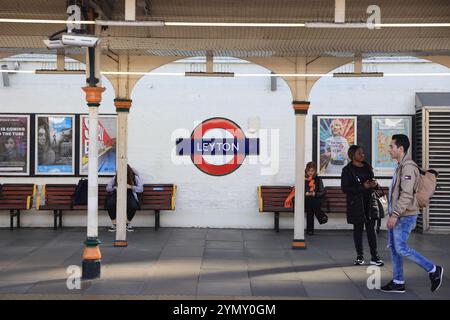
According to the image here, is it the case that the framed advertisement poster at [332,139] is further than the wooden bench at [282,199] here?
Yes

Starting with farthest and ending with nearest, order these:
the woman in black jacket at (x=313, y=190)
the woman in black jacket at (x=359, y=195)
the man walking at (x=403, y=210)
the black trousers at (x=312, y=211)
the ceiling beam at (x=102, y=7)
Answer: the woman in black jacket at (x=313, y=190)
the black trousers at (x=312, y=211)
the woman in black jacket at (x=359, y=195)
the ceiling beam at (x=102, y=7)
the man walking at (x=403, y=210)

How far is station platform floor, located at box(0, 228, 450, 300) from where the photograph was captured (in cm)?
669

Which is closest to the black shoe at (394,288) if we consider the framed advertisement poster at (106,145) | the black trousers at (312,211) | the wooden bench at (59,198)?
the black trousers at (312,211)

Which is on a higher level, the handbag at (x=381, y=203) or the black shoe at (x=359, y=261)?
the handbag at (x=381, y=203)

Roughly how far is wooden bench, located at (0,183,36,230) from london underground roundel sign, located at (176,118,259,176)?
3.06 m

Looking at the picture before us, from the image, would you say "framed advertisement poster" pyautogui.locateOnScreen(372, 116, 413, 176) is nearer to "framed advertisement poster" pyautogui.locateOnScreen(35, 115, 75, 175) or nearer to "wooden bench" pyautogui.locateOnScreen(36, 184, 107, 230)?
"wooden bench" pyautogui.locateOnScreen(36, 184, 107, 230)

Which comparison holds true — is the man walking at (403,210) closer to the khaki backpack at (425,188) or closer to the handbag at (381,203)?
the khaki backpack at (425,188)

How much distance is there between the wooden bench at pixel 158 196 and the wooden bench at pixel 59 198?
0.82 meters

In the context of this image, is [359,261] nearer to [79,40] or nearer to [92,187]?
[92,187]

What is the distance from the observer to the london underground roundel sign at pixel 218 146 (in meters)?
12.0

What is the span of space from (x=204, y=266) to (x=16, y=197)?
5.24 metres

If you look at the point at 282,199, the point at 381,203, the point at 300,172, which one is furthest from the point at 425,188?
the point at 282,199

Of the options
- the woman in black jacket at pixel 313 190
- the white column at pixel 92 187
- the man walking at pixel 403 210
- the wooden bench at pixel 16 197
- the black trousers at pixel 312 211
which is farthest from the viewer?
the wooden bench at pixel 16 197

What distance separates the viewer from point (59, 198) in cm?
1173
